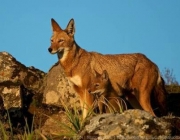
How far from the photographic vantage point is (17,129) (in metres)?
14.8

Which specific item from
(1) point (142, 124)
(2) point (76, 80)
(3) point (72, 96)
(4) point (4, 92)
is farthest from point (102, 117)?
(4) point (4, 92)

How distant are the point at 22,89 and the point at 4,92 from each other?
0.75 m

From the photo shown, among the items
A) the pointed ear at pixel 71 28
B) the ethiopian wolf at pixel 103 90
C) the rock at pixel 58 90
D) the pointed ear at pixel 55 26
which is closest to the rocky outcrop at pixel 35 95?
the rock at pixel 58 90

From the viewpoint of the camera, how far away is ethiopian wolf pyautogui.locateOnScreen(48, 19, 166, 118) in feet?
47.1

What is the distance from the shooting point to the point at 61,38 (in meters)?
14.5

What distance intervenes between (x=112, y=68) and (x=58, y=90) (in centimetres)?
251

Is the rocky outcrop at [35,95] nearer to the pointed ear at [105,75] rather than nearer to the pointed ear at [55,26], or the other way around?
the pointed ear at [105,75]

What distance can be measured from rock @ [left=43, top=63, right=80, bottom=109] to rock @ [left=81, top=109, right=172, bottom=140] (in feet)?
26.5

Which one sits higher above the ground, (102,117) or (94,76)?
(94,76)

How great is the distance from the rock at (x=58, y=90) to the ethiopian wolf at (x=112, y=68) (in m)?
1.74

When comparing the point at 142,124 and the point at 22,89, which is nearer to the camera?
the point at 142,124

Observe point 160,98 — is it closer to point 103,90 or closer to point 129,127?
point 103,90

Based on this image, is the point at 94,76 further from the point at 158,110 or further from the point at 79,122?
the point at 79,122

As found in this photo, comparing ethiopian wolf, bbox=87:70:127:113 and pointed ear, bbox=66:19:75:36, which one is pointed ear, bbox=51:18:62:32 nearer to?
pointed ear, bbox=66:19:75:36
